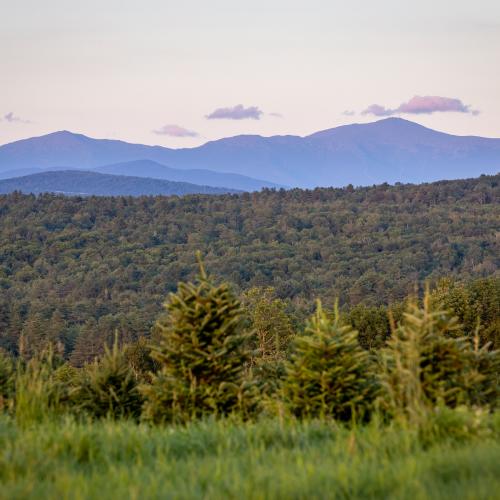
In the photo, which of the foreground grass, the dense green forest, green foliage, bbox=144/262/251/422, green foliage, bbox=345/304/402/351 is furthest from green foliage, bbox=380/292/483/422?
the dense green forest

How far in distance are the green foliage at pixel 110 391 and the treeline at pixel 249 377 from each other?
1 cm

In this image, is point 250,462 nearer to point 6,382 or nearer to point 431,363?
point 431,363

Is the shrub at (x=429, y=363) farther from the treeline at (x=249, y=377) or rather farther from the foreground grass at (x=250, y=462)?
the foreground grass at (x=250, y=462)

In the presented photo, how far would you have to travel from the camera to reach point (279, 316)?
42812mm

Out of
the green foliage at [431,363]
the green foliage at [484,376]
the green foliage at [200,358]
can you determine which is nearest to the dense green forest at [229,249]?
the green foliage at [200,358]

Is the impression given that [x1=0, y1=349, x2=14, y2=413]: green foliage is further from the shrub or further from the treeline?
the shrub

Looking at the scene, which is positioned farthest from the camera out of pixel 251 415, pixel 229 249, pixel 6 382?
pixel 229 249

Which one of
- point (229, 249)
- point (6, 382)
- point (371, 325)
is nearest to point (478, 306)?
point (371, 325)

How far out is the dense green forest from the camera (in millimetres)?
83812

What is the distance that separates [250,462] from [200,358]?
3052 mm

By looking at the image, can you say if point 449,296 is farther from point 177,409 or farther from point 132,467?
point 132,467

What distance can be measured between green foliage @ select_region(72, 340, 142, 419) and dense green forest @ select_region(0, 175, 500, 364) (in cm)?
5458

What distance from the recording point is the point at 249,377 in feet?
28.6

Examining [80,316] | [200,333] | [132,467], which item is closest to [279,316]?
[200,333]
